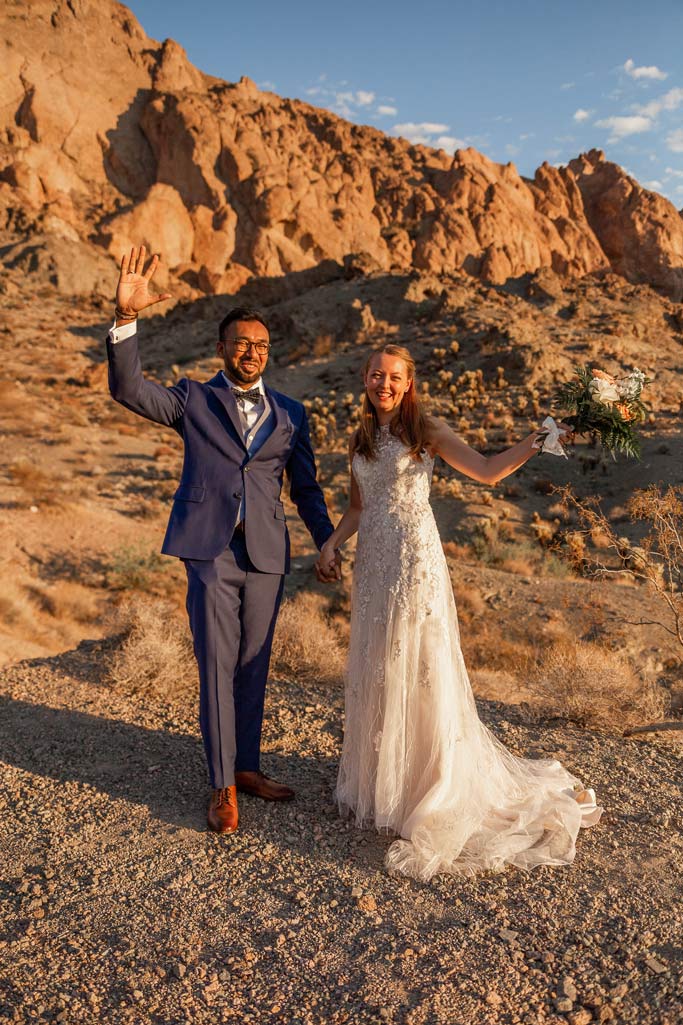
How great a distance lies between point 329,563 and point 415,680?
686 mm

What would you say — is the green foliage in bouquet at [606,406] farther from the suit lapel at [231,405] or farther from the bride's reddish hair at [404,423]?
the suit lapel at [231,405]

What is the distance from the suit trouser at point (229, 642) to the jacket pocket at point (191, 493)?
0.25 metres

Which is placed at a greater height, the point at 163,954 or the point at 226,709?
the point at 226,709

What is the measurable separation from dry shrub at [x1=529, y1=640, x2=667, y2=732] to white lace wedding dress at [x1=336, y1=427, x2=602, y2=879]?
4.96ft

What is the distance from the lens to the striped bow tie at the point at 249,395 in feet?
11.4

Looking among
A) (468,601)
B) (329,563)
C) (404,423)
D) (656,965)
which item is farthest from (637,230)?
(656,965)

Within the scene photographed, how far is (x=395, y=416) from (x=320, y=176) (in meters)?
45.3

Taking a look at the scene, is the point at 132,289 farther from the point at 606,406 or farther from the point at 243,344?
the point at 606,406

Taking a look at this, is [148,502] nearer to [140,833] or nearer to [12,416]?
[12,416]

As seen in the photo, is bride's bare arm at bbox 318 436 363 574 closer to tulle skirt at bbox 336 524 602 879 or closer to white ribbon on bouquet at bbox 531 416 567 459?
tulle skirt at bbox 336 524 602 879

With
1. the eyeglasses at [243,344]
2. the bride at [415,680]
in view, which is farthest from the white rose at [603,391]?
the eyeglasses at [243,344]

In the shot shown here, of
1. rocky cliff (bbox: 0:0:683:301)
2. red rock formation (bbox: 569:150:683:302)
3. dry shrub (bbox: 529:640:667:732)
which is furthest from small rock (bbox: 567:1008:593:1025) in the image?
red rock formation (bbox: 569:150:683:302)

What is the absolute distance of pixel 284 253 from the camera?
127 feet

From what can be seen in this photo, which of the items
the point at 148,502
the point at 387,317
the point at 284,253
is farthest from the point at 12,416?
the point at 284,253
